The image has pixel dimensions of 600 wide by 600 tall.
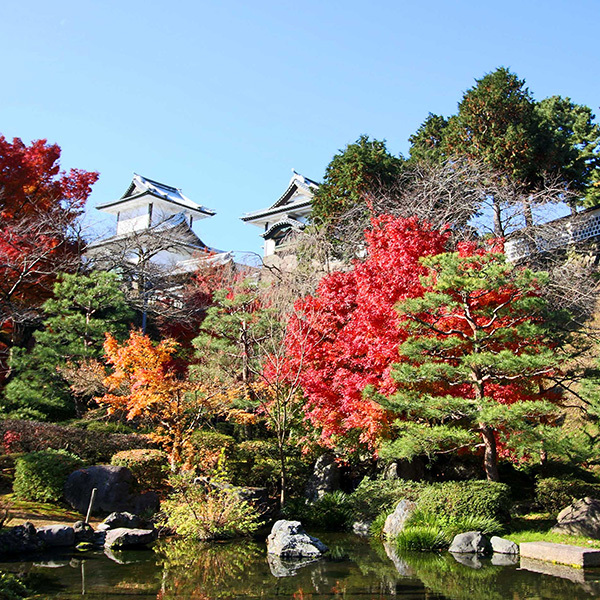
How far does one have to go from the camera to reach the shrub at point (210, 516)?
10.1 m

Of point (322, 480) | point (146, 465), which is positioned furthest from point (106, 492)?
point (322, 480)

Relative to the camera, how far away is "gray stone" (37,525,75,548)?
371 inches

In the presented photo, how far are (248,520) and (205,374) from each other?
612 cm

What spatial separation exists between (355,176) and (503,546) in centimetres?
1375

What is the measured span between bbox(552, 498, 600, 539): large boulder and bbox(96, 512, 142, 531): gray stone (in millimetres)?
7311

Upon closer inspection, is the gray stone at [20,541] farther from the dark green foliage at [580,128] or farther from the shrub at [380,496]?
the dark green foliage at [580,128]

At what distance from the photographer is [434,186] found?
18.9 meters

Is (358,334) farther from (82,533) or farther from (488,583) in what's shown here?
(82,533)

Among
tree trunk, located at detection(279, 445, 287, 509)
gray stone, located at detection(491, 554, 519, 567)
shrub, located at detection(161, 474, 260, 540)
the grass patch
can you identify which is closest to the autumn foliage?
tree trunk, located at detection(279, 445, 287, 509)

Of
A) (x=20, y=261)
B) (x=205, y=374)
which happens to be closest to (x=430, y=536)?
(x=205, y=374)

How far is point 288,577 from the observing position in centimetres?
770

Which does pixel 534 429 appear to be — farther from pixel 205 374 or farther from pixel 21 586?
pixel 205 374

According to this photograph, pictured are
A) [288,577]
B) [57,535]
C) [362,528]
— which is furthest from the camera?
[362,528]

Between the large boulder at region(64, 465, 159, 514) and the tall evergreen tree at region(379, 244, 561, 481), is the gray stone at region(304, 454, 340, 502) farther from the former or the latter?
the large boulder at region(64, 465, 159, 514)
